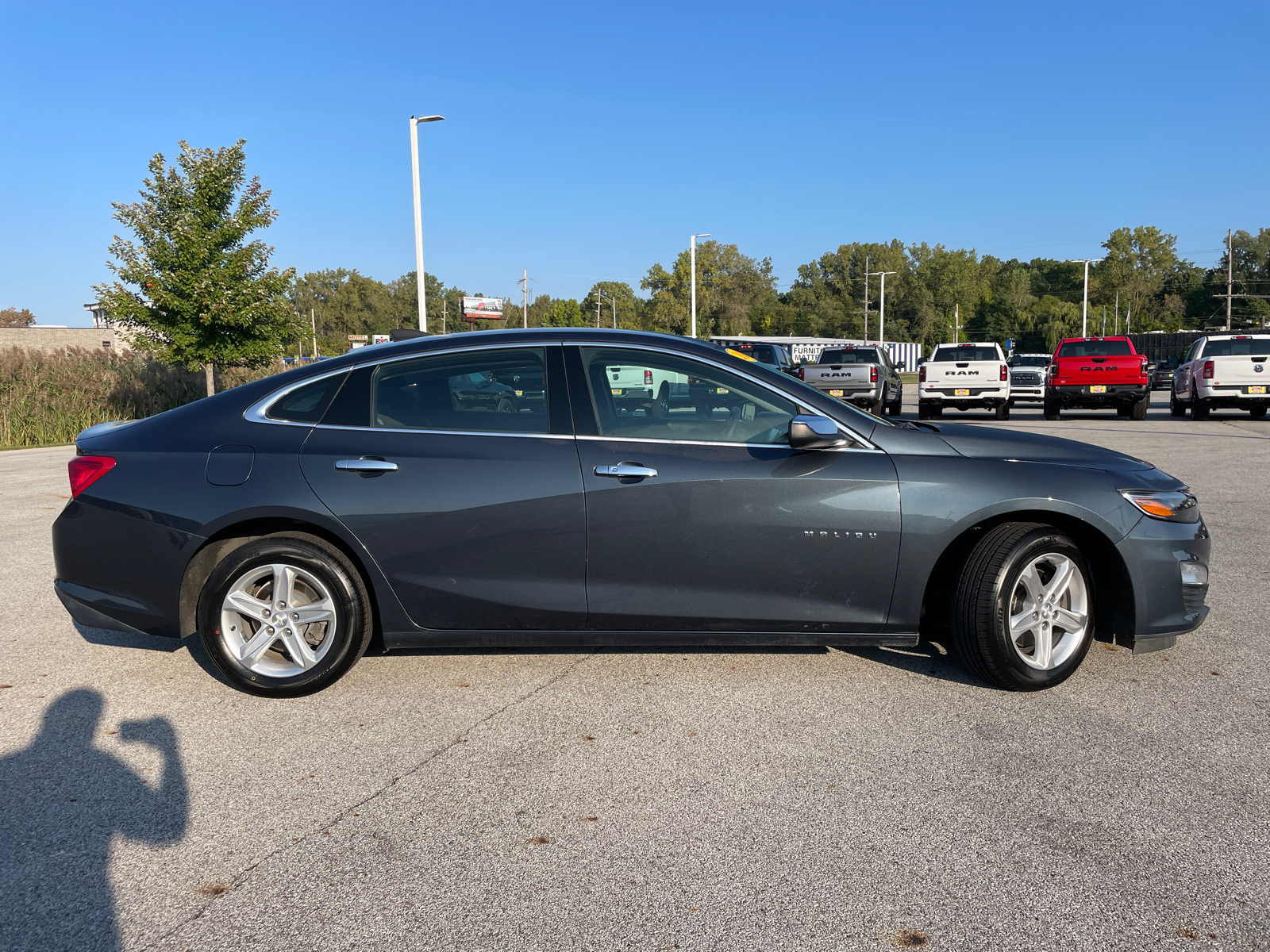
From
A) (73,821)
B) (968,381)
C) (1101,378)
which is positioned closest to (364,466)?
(73,821)

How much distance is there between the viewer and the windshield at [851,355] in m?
23.2

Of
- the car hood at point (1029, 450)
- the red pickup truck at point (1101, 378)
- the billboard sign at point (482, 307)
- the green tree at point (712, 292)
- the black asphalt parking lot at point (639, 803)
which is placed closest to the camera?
the black asphalt parking lot at point (639, 803)

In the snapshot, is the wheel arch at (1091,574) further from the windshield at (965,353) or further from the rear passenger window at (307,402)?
the windshield at (965,353)

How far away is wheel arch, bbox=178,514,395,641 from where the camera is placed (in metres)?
4.09

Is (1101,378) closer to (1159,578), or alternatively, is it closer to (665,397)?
(1159,578)

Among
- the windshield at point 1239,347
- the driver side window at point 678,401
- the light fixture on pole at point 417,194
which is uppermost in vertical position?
the light fixture on pole at point 417,194

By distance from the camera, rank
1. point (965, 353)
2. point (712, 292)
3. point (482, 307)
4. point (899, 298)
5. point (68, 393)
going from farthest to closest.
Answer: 1. point (899, 298)
2. point (712, 292)
3. point (482, 307)
4. point (965, 353)
5. point (68, 393)

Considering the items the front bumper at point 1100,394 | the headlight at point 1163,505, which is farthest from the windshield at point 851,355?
the headlight at point 1163,505

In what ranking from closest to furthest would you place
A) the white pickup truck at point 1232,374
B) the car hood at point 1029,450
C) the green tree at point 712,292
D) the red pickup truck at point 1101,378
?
the car hood at point 1029,450 < the white pickup truck at point 1232,374 < the red pickup truck at point 1101,378 < the green tree at point 712,292

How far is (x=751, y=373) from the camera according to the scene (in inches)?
166

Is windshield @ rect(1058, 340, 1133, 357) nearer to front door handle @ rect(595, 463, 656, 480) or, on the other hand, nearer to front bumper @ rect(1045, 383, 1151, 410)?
front bumper @ rect(1045, 383, 1151, 410)

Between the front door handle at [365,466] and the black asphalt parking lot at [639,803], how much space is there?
102 centimetres

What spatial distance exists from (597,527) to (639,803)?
1.21 metres

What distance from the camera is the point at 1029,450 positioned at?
13.9 ft
